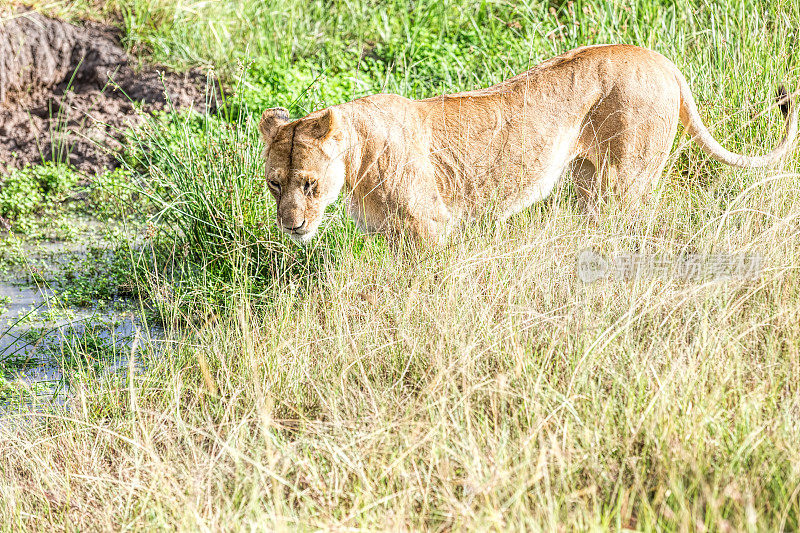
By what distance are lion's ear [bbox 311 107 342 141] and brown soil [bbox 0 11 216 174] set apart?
3.47 m

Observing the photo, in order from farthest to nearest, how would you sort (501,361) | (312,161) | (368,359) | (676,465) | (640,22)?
(640,22)
(312,161)
(368,359)
(501,361)
(676,465)

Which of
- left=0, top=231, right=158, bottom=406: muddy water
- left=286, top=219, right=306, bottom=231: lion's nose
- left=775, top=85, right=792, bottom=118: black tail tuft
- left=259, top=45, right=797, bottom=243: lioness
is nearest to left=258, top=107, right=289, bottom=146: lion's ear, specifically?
left=259, top=45, right=797, bottom=243: lioness

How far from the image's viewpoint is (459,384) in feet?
11.4

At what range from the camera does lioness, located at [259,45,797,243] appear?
4.63 meters

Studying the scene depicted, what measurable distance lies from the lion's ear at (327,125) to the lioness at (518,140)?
0.79 feet

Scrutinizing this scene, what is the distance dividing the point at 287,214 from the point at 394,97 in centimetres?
96

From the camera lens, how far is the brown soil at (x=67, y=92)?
750cm

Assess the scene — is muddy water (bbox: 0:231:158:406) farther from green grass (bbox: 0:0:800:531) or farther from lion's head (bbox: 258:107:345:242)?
lion's head (bbox: 258:107:345:242)

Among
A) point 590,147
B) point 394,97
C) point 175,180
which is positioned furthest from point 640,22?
point 175,180

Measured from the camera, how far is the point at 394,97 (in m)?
4.82

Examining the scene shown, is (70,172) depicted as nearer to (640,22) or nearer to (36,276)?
(36,276)

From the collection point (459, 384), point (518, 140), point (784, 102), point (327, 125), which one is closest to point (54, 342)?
point (327, 125)

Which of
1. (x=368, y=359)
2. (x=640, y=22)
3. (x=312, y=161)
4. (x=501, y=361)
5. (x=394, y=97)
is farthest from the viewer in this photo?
(x=640, y=22)

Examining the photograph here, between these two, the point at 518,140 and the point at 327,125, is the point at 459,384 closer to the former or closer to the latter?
the point at 327,125
